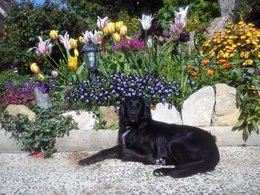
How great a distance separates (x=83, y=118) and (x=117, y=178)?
158 cm

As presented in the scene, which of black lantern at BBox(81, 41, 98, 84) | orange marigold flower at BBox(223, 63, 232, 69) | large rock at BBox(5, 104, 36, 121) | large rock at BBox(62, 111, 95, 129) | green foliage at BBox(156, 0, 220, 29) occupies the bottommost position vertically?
large rock at BBox(62, 111, 95, 129)

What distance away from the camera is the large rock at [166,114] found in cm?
581

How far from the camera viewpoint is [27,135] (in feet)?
18.0

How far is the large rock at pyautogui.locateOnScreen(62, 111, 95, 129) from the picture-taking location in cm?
584

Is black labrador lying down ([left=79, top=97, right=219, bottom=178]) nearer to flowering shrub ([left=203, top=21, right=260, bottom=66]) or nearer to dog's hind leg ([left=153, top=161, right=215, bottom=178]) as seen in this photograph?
dog's hind leg ([left=153, top=161, right=215, bottom=178])

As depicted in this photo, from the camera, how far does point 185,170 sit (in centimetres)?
442

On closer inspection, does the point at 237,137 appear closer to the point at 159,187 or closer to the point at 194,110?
the point at 194,110

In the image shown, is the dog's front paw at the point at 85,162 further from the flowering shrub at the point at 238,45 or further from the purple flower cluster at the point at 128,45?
the flowering shrub at the point at 238,45

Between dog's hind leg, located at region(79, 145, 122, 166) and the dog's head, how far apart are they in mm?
437

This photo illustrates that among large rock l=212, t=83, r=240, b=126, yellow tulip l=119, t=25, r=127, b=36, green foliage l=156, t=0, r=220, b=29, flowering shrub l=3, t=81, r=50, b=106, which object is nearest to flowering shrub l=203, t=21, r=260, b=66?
large rock l=212, t=83, r=240, b=126

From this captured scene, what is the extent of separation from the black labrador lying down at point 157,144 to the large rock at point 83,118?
68 cm

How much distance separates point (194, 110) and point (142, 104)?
42.5 inches

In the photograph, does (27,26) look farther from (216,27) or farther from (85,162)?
(85,162)

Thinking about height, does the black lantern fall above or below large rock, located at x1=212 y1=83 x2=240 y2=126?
above
